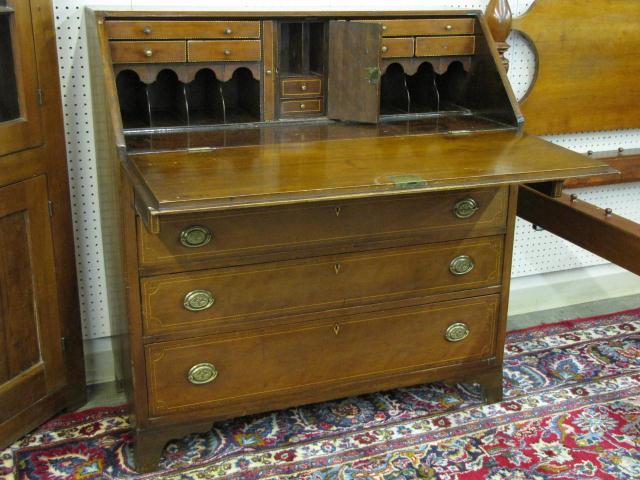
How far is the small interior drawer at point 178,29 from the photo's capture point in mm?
2350

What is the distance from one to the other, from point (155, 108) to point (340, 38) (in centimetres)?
68

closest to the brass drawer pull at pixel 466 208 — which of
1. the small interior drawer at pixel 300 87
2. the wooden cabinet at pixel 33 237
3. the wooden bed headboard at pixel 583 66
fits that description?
the small interior drawer at pixel 300 87

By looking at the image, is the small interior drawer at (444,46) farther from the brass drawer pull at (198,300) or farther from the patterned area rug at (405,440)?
the patterned area rug at (405,440)

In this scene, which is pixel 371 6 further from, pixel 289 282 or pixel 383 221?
pixel 289 282

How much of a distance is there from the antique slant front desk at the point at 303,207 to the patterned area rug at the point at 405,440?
0.15m

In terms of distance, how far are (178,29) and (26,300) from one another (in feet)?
3.28

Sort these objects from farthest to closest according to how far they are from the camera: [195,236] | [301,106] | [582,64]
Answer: [582,64]
[301,106]
[195,236]

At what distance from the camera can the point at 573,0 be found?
320 cm

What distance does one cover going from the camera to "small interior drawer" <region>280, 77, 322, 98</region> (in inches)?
103

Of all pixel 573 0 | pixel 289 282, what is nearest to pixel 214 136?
pixel 289 282

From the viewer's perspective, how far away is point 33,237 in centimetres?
255

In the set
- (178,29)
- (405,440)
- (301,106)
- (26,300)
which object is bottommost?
(405,440)

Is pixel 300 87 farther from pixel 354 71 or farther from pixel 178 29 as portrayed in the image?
pixel 178 29

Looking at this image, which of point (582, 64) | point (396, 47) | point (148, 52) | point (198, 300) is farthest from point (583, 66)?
point (198, 300)
